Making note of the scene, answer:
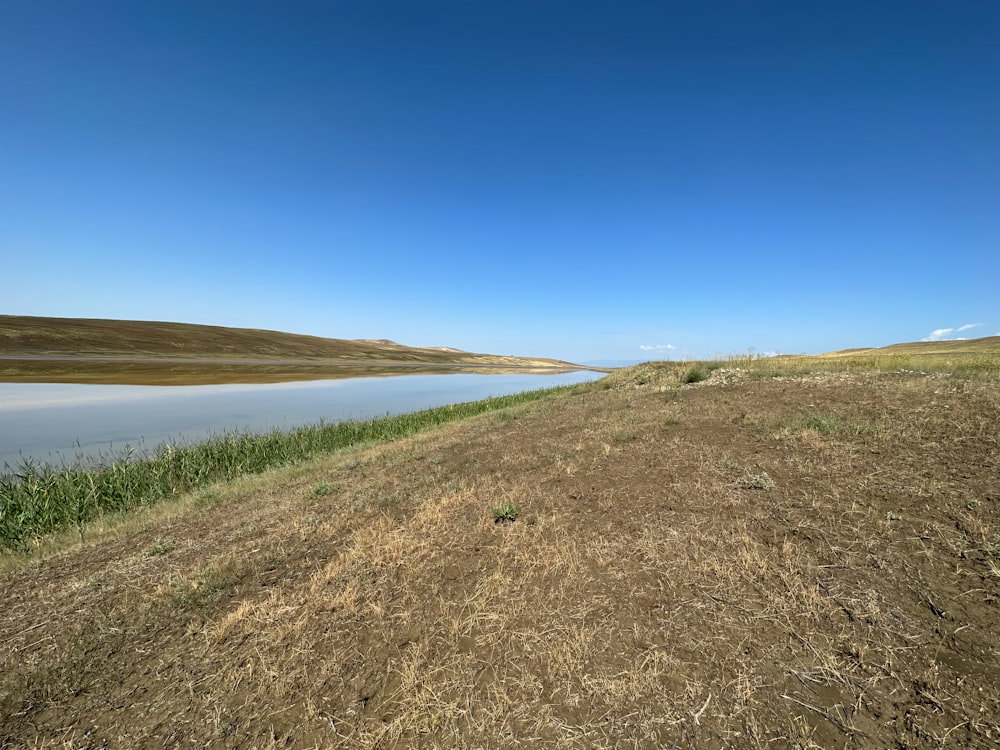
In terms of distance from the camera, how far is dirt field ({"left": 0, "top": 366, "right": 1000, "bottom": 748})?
308cm

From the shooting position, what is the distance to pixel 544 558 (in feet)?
17.1

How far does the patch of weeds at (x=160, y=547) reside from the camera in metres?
6.92

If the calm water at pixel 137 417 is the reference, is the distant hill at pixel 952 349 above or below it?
above

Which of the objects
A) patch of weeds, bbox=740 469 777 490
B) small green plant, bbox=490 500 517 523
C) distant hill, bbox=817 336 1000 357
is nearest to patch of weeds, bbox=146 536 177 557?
small green plant, bbox=490 500 517 523

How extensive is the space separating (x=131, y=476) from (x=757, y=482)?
1807 cm

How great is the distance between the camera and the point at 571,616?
4.16 m

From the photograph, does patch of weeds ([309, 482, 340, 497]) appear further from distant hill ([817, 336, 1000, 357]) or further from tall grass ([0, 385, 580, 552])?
distant hill ([817, 336, 1000, 357])

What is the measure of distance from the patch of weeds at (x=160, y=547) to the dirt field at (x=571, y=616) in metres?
0.08

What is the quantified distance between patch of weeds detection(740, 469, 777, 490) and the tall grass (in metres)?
14.9

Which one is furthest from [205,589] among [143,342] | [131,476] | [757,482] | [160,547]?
[143,342]

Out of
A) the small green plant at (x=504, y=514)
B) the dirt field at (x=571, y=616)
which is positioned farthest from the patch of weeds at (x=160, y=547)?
the small green plant at (x=504, y=514)

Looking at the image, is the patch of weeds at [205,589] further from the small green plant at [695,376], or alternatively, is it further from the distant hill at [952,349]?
the distant hill at [952,349]

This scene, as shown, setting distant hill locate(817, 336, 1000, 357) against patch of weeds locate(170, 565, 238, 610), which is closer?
patch of weeds locate(170, 565, 238, 610)

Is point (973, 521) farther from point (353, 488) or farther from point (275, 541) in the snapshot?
point (353, 488)
